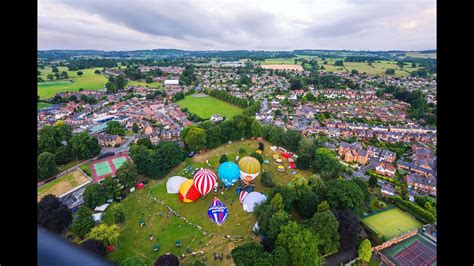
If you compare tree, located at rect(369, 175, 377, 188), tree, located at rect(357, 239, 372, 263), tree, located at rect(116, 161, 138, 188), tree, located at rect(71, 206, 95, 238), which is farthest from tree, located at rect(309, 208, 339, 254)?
tree, located at rect(116, 161, 138, 188)

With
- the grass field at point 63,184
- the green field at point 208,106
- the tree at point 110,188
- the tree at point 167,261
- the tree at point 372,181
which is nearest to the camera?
the tree at point 167,261

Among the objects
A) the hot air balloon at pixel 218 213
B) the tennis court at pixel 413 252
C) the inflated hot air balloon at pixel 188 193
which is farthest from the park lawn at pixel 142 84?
the tennis court at pixel 413 252

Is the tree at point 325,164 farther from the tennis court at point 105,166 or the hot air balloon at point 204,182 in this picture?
the tennis court at point 105,166

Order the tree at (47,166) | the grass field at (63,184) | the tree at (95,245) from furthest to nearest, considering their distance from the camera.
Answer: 1. the tree at (47,166)
2. the grass field at (63,184)
3. the tree at (95,245)

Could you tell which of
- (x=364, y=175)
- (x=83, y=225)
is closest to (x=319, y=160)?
(x=364, y=175)

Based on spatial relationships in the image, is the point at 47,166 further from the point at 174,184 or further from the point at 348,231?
the point at 348,231

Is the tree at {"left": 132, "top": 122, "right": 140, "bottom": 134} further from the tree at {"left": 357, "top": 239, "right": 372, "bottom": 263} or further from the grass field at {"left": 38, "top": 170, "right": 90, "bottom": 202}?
the tree at {"left": 357, "top": 239, "right": 372, "bottom": 263}

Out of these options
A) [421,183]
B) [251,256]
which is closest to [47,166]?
[251,256]
